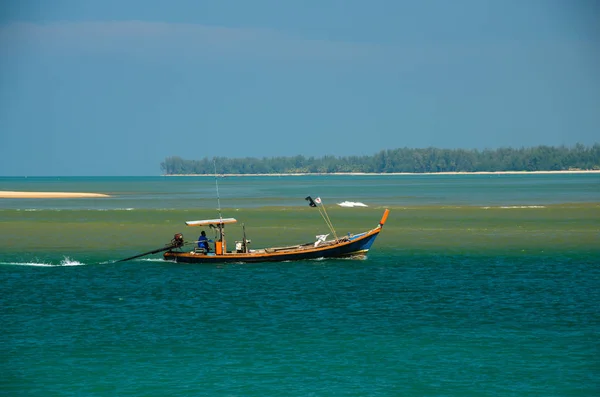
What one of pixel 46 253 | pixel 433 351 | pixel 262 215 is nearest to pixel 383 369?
pixel 433 351

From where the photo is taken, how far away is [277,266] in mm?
41688

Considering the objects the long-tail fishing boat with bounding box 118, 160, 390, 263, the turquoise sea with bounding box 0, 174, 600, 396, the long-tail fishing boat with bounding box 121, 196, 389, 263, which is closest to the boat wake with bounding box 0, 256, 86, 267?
the turquoise sea with bounding box 0, 174, 600, 396

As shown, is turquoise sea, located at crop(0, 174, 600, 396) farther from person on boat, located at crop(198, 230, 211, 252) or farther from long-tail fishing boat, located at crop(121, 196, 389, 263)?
person on boat, located at crop(198, 230, 211, 252)

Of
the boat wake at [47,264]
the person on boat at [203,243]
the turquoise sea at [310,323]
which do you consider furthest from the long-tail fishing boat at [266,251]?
the boat wake at [47,264]

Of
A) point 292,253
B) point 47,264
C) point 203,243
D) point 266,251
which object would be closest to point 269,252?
point 266,251

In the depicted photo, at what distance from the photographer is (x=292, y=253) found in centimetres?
4206

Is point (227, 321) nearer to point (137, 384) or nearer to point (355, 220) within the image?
point (137, 384)

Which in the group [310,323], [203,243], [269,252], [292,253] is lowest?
[310,323]

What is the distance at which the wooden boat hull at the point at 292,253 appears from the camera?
4191 centimetres

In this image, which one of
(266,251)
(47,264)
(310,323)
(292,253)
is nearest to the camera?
(310,323)

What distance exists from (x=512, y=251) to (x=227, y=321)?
78.6 feet

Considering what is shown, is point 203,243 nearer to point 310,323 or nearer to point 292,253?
point 292,253

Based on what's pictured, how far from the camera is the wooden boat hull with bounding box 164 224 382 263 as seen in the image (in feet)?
137

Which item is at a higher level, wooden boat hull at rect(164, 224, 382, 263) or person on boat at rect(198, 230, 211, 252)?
person on boat at rect(198, 230, 211, 252)
